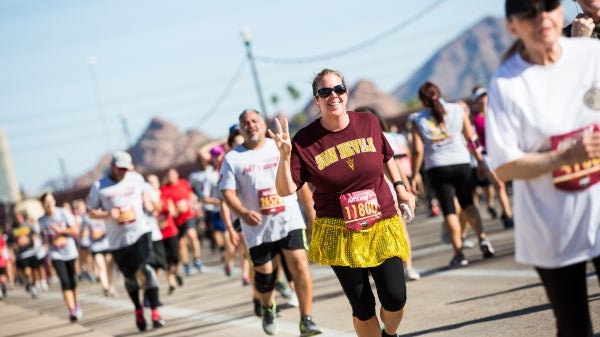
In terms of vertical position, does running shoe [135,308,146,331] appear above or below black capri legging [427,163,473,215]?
below

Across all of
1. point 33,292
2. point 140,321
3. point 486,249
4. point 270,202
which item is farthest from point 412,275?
point 33,292

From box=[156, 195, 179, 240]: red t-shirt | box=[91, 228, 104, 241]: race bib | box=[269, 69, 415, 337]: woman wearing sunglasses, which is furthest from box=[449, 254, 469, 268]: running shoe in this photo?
box=[91, 228, 104, 241]: race bib

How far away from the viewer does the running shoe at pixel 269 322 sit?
9.22 metres

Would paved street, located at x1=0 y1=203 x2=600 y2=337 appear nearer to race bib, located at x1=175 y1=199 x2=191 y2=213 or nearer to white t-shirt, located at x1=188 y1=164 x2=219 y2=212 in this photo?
race bib, located at x1=175 y1=199 x2=191 y2=213

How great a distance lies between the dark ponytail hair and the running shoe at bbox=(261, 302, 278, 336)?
3.41 metres

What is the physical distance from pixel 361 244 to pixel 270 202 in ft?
10.5

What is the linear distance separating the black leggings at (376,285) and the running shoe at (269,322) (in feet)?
9.92

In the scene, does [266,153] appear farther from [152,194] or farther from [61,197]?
[61,197]

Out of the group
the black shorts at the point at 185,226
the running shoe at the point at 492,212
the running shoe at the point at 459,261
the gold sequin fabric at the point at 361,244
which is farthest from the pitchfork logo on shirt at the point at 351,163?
the black shorts at the point at 185,226

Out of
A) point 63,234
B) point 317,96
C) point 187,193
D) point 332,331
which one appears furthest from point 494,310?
point 187,193

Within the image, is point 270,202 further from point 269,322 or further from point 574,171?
point 574,171

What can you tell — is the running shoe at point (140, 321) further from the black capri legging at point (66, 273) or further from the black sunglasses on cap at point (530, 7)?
the black sunglasses on cap at point (530, 7)

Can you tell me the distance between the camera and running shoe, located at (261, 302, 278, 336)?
30.2 ft

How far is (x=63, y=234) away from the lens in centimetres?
1514
